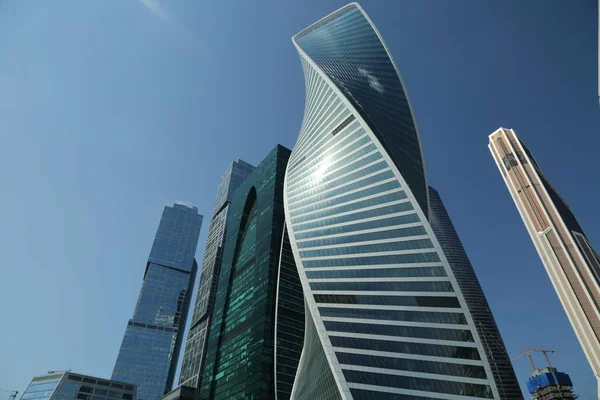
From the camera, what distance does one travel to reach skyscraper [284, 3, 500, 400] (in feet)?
220

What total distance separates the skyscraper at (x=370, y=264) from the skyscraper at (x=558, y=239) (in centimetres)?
7550

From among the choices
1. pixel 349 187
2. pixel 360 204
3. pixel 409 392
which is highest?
pixel 349 187

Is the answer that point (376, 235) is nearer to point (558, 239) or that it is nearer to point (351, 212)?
point (351, 212)

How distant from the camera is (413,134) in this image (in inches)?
4980

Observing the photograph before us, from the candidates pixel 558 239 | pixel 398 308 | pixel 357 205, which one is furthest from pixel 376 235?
pixel 558 239

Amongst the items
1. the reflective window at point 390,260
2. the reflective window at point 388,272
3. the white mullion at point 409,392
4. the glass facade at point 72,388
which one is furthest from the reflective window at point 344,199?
the glass facade at point 72,388

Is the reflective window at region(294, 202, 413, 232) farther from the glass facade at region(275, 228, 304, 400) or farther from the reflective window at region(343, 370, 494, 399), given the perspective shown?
the reflective window at region(343, 370, 494, 399)

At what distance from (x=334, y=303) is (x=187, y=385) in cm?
9596

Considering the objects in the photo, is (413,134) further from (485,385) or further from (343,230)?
(485,385)

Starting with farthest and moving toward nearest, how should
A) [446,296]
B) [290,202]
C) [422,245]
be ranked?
[290,202] → [422,245] → [446,296]

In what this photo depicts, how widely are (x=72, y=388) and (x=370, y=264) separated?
145504 mm

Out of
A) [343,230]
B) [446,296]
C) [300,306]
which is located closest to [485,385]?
[446,296]

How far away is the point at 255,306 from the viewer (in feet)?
381

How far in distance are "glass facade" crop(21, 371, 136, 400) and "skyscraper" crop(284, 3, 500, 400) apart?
117930 mm
